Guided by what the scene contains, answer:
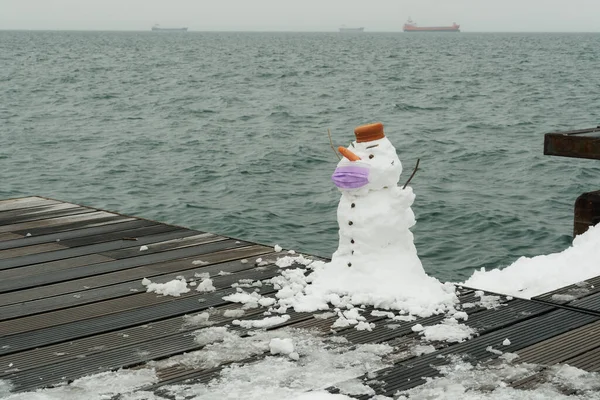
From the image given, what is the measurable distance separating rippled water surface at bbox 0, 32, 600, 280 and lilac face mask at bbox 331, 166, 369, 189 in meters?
4.76

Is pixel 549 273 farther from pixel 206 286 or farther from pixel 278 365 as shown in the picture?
pixel 278 365

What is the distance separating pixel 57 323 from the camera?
12.6ft

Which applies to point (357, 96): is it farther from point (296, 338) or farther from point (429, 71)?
point (296, 338)

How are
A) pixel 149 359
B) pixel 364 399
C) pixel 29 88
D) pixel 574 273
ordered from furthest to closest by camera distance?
pixel 29 88, pixel 574 273, pixel 149 359, pixel 364 399

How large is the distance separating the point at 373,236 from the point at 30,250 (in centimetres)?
231

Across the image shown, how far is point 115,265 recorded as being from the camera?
191 inches

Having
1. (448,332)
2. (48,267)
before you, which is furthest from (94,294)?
(448,332)

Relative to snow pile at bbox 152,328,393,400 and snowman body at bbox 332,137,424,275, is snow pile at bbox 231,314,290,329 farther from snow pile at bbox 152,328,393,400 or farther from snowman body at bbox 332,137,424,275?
snowman body at bbox 332,137,424,275

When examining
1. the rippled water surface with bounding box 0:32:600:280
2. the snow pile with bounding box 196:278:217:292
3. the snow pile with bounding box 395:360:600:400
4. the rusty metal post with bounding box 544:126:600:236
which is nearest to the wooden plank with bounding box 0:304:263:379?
the snow pile with bounding box 196:278:217:292

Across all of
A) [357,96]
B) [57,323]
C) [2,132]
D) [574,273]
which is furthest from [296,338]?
[357,96]

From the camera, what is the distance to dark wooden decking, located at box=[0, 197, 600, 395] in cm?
330

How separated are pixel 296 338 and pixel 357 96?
2651cm

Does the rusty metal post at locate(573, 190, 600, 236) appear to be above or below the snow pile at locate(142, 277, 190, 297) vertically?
below

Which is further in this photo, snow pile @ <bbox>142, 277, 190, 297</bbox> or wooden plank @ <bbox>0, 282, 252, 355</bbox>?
snow pile @ <bbox>142, 277, 190, 297</bbox>
